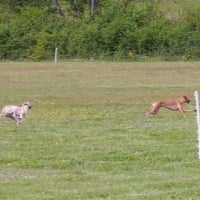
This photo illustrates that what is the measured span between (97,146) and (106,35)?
4059 centimetres

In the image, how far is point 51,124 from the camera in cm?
1981

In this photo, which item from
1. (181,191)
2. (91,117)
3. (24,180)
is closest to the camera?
(181,191)

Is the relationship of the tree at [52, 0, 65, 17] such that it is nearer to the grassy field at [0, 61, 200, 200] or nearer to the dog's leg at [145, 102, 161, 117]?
the grassy field at [0, 61, 200, 200]

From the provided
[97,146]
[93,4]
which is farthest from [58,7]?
[97,146]

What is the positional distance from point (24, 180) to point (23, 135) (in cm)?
564

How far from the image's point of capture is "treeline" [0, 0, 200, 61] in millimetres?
54781

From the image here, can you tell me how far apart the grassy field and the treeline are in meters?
22.3

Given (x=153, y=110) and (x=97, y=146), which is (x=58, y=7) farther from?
(x=97, y=146)

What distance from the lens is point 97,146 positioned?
1570 cm

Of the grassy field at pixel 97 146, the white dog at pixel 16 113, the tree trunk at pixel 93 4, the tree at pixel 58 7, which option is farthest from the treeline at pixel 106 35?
the white dog at pixel 16 113

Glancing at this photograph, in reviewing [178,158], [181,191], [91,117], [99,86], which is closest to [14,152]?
[178,158]

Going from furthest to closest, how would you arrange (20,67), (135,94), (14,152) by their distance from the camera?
(20,67) < (135,94) < (14,152)

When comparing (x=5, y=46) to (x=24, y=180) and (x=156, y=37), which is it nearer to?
(x=156, y=37)

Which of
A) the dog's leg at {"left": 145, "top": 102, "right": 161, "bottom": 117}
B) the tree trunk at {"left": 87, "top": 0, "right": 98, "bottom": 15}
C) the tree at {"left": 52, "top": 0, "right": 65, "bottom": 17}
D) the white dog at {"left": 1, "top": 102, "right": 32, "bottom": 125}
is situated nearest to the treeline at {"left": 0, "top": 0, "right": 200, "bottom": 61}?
the tree trunk at {"left": 87, "top": 0, "right": 98, "bottom": 15}
